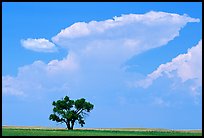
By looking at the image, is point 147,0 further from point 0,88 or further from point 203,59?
point 0,88

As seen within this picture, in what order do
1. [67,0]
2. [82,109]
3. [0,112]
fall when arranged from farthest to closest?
[82,109] < [0,112] < [67,0]

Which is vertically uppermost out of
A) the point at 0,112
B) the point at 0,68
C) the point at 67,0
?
the point at 67,0

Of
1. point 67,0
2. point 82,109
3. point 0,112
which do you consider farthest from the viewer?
point 82,109

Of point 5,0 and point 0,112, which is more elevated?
point 5,0

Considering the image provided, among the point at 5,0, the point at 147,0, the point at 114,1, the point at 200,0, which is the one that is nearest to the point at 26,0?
the point at 5,0

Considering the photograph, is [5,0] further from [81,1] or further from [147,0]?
[147,0]

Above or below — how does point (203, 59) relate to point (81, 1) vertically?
below

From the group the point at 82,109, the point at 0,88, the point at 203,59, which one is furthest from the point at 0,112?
the point at 82,109

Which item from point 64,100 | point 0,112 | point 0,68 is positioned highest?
point 64,100

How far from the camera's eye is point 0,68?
1828 centimetres

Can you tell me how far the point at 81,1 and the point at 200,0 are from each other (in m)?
4.60

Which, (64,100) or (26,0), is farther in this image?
(64,100)

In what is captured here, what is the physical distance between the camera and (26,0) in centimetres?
1850

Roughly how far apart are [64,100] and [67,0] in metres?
38.7
